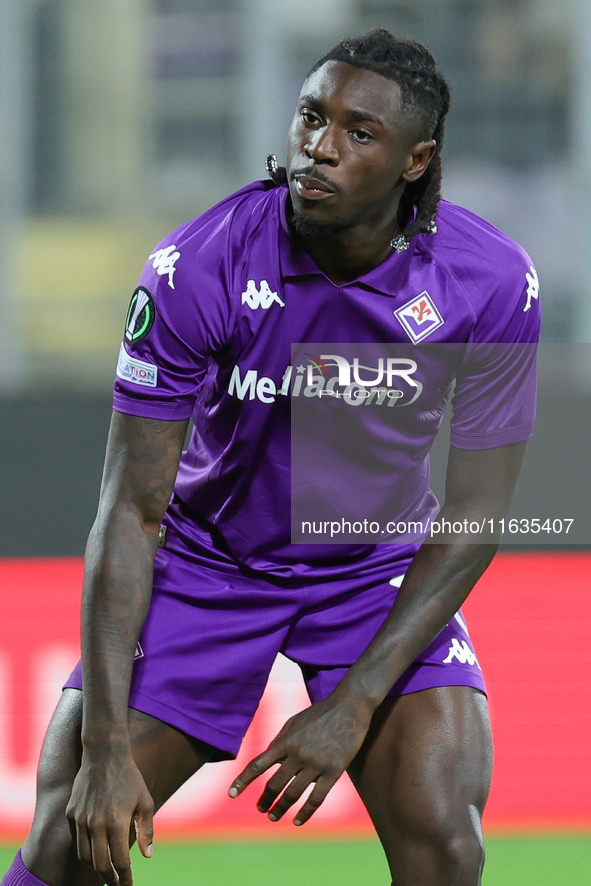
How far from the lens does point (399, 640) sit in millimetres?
2264

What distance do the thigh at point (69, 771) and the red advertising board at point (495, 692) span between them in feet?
5.66

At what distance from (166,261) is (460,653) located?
921mm

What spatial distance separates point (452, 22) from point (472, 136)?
1.53 ft

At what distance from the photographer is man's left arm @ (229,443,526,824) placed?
2.19m

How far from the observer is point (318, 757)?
2.18 meters

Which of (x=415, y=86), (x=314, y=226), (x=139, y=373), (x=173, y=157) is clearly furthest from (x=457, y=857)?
(x=173, y=157)

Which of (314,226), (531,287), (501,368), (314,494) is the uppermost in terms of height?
(314,226)

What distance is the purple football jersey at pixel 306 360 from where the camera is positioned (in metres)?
2.21

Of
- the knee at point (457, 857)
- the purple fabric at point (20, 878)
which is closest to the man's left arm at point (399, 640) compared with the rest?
the knee at point (457, 857)

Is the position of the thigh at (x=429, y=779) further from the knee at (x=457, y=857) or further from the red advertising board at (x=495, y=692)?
the red advertising board at (x=495, y=692)

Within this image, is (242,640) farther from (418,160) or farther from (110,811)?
(418,160)

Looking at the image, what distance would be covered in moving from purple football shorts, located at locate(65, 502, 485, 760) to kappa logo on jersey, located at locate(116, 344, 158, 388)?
1.38 ft

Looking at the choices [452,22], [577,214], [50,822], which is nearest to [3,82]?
[452,22]

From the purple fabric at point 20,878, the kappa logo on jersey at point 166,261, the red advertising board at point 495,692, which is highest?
the kappa logo on jersey at point 166,261
